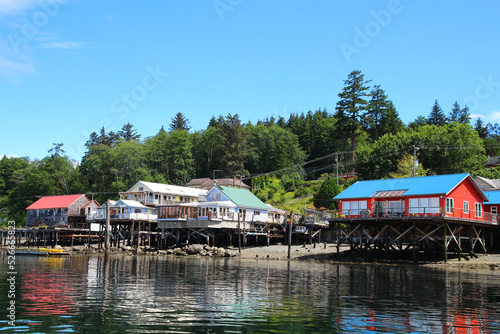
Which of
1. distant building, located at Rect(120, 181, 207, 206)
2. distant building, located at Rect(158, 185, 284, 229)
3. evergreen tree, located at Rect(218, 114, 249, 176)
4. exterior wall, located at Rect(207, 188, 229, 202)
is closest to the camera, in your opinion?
distant building, located at Rect(158, 185, 284, 229)

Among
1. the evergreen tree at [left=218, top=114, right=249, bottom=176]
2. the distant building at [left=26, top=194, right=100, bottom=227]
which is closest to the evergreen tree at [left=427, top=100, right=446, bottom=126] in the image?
the evergreen tree at [left=218, top=114, right=249, bottom=176]

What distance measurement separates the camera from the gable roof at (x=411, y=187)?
1859 inches

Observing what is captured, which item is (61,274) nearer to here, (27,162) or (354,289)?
(354,289)

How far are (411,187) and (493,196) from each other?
38.6ft

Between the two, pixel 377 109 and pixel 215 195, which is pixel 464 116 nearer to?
pixel 377 109

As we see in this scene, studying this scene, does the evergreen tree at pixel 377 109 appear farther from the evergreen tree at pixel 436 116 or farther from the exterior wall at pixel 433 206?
the exterior wall at pixel 433 206

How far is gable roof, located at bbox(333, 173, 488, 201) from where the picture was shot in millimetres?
47219

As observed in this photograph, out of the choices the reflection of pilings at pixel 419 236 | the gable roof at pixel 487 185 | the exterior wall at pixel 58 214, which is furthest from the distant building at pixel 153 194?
the gable roof at pixel 487 185

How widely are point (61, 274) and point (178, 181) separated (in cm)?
7813

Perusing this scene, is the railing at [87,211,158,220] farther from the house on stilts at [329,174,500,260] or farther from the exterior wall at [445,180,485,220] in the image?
the exterior wall at [445,180,485,220]

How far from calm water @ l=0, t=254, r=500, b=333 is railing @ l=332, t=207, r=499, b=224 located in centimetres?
1230

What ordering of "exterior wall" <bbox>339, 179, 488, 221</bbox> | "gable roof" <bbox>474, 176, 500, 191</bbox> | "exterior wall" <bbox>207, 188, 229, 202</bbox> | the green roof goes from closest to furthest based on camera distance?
"exterior wall" <bbox>339, 179, 488, 221</bbox>
"gable roof" <bbox>474, 176, 500, 191</bbox>
the green roof
"exterior wall" <bbox>207, 188, 229, 202</bbox>

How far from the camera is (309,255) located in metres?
54.5

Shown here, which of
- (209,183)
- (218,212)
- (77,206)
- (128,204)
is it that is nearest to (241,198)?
(218,212)
